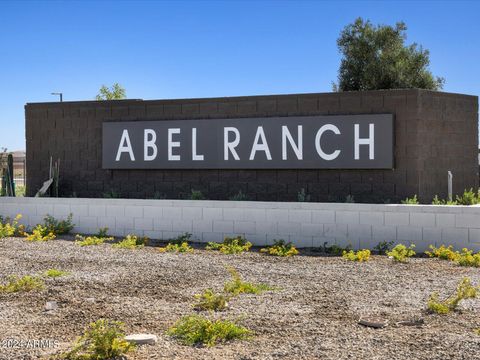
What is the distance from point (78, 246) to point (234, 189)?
4198mm

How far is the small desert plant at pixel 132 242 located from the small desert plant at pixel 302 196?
383 cm

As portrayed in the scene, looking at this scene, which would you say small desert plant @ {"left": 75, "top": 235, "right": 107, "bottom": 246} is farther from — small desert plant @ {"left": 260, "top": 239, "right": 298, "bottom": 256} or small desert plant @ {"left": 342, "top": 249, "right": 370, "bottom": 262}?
small desert plant @ {"left": 342, "top": 249, "right": 370, "bottom": 262}

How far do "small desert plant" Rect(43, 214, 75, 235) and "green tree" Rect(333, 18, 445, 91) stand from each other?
1074 inches

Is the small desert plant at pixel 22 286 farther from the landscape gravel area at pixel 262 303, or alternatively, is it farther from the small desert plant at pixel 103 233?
the small desert plant at pixel 103 233

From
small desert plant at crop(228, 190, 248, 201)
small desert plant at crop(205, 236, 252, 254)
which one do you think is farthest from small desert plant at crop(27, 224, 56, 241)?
small desert plant at crop(228, 190, 248, 201)

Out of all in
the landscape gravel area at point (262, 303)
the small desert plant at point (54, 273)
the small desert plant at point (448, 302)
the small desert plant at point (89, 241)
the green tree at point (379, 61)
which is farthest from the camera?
the green tree at point (379, 61)

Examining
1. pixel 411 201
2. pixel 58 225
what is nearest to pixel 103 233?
pixel 58 225

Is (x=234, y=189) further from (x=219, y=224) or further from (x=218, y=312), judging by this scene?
(x=218, y=312)

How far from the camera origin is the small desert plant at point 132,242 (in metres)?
14.4

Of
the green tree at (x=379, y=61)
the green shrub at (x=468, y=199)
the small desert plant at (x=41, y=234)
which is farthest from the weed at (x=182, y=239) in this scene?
the green tree at (x=379, y=61)

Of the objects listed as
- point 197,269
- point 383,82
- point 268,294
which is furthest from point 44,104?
point 383,82

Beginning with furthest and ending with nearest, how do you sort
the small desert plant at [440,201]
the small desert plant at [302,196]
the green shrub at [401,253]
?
the small desert plant at [302,196] → the small desert plant at [440,201] → the green shrub at [401,253]

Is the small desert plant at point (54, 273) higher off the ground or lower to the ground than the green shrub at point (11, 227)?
lower

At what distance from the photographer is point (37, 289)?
938 cm
